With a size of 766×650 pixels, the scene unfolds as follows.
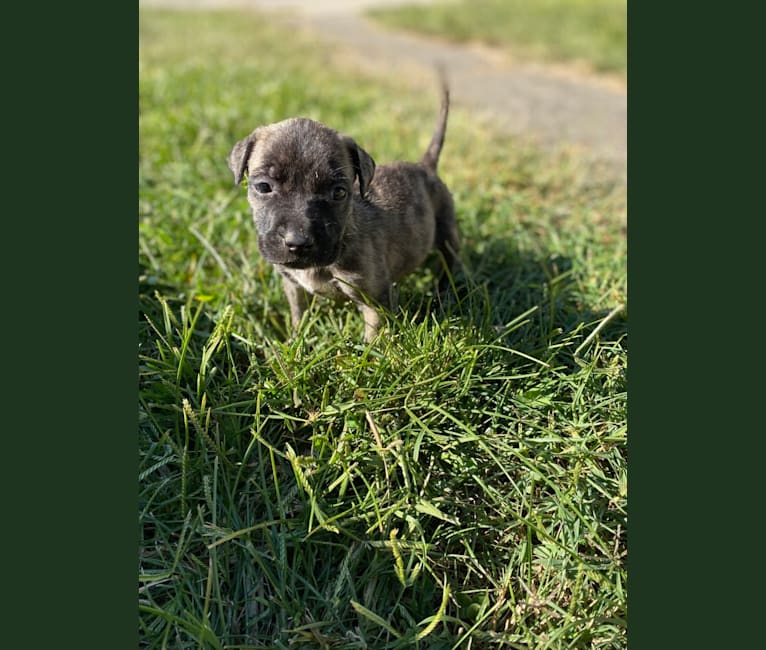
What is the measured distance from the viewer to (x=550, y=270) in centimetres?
475

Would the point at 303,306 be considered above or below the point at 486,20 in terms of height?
below

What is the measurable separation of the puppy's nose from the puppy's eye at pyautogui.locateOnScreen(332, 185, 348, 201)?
0.33 m

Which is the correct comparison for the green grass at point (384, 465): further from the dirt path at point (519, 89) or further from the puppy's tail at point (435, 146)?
the dirt path at point (519, 89)

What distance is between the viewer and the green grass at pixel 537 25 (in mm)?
11586

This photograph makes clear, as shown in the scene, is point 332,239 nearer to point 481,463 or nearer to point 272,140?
point 272,140

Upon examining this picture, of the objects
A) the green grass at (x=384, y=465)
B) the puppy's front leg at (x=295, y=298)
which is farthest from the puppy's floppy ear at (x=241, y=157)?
the green grass at (x=384, y=465)

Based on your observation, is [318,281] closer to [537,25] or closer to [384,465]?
[384,465]

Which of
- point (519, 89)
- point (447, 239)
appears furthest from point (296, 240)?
point (519, 89)

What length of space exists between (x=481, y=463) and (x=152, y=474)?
166 centimetres

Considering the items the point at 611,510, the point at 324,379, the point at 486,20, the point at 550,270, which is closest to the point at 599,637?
the point at 611,510

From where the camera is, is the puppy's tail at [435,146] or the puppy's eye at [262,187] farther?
the puppy's tail at [435,146]

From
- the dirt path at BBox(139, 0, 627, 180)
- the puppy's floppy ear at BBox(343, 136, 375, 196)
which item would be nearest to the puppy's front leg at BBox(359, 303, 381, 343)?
the puppy's floppy ear at BBox(343, 136, 375, 196)

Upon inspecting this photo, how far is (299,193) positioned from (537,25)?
12.3 metres

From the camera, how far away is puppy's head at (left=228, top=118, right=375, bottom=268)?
3152 millimetres
